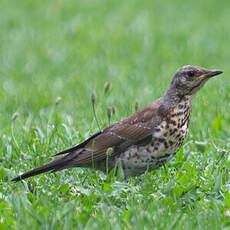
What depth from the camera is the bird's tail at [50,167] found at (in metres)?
4.41

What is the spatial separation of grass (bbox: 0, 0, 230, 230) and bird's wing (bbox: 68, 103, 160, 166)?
19 centimetres

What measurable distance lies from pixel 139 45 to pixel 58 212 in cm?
747

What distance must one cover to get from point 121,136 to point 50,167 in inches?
27.7

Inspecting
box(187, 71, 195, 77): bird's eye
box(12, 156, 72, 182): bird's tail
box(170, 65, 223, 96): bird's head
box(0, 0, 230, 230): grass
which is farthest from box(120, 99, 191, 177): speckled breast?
box(12, 156, 72, 182): bird's tail

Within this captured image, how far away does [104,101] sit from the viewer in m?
7.13

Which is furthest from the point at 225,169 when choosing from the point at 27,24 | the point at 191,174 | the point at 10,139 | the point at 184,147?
the point at 27,24

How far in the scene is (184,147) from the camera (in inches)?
215

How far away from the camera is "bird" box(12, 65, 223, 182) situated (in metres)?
4.59

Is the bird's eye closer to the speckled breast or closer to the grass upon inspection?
the speckled breast

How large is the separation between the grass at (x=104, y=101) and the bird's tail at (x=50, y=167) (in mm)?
74

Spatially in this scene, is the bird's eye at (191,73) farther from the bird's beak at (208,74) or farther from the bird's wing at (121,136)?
the bird's wing at (121,136)

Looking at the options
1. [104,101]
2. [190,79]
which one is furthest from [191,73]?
[104,101]

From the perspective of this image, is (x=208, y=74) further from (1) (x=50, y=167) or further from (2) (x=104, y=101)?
(2) (x=104, y=101)

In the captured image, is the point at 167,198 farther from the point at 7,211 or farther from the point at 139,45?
the point at 139,45
